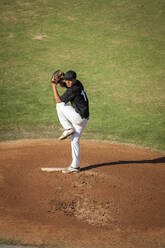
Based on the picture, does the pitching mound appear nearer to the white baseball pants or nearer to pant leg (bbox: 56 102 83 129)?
the white baseball pants

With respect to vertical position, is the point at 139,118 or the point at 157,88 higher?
the point at 157,88

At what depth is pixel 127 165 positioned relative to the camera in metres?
8.40

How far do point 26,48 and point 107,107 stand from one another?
7838 mm

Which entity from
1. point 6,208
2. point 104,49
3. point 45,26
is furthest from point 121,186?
point 45,26

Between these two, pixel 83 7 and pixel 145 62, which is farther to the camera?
pixel 83 7

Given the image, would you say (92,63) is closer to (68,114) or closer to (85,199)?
(68,114)

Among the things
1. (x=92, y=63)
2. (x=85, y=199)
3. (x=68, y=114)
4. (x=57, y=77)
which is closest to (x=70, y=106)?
(x=68, y=114)

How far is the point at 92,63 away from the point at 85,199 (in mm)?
11889

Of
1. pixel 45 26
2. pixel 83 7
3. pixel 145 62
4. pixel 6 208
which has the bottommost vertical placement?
pixel 6 208

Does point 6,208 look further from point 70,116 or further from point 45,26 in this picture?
point 45,26

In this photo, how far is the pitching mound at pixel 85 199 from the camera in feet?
18.2

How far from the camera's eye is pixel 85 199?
6574 millimetres

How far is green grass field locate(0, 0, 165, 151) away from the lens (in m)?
11.6

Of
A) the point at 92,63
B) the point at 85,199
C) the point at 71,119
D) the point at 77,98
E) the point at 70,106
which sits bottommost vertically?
the point at 85,199
